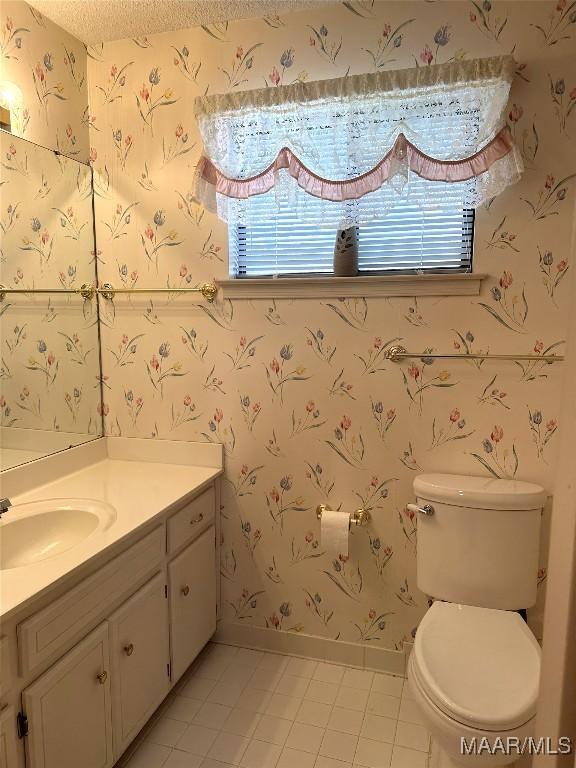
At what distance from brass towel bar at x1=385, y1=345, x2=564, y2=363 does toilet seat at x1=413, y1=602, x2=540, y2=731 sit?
84cm

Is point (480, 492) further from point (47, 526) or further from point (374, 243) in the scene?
point (47, 526)

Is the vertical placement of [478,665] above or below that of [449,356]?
below

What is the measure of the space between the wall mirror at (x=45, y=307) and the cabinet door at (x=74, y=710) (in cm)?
77

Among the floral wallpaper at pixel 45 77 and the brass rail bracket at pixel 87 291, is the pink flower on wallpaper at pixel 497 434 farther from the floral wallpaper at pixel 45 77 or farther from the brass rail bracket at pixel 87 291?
the floral wallpaper at pixel 45 77

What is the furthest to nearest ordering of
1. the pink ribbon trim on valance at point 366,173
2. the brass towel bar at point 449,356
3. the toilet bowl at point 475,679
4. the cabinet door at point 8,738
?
the brass towel bar at point 449,356, the pink ribbon trim on valance at point 366,173, the toilet bowl at point 475,679, the cabinet door at point 8,738

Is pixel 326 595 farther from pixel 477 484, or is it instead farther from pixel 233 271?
pixel 233 271

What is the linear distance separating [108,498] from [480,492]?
4.17 ft

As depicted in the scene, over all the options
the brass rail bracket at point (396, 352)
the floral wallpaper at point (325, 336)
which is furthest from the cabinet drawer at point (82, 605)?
the brass rail bracket at point (396, 352)

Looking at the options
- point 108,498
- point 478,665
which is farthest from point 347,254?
point 478,665

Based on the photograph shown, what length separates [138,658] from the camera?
1.64 m

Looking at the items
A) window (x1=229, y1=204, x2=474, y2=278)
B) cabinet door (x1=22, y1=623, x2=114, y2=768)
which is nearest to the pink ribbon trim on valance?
window (x1=229, y1=204, x2=474, y2=278)

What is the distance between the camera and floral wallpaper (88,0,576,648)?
1739 mm

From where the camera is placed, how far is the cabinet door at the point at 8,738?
3.76 feet

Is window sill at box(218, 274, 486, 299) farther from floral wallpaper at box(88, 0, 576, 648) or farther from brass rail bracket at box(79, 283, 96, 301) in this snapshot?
brass rail bracket at box(79, 283, 96, 301)
